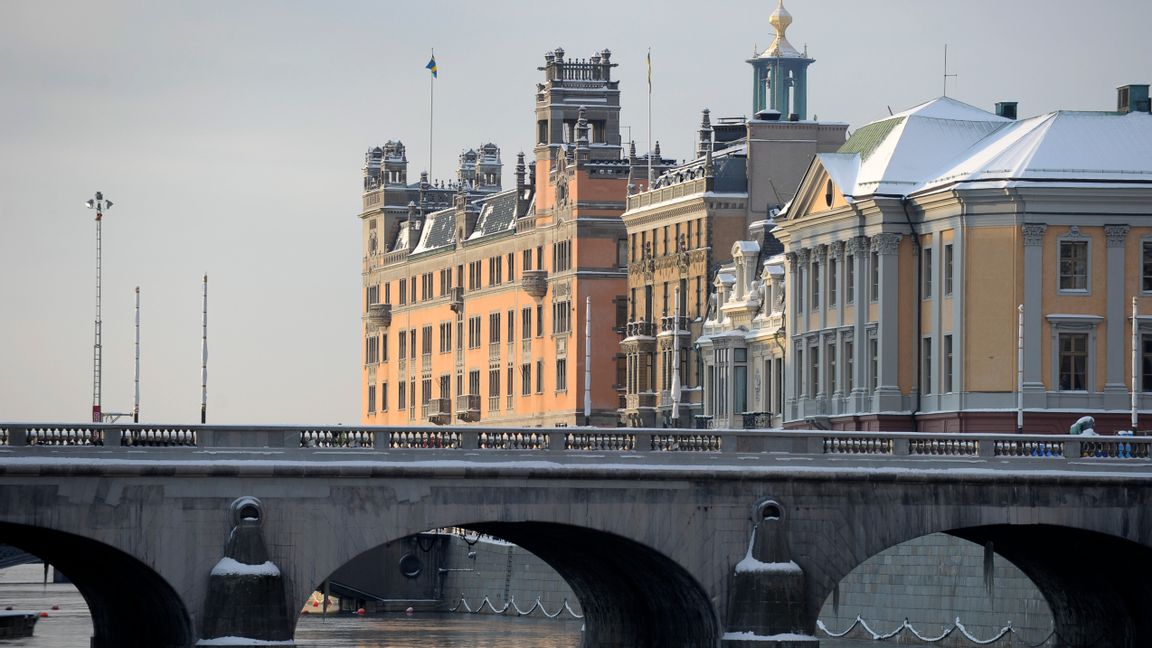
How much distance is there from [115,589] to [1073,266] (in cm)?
3550

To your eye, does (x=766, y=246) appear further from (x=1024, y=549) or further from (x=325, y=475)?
(x=325, y=475)

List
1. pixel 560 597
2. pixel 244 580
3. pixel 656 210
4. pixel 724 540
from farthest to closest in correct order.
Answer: pixel 656 210
pixel 560 597
pixel 724 540
pixel 244 580

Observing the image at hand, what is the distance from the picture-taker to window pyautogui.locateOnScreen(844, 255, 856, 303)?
10512 centimetres

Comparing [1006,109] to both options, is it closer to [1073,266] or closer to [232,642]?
[1073,266]

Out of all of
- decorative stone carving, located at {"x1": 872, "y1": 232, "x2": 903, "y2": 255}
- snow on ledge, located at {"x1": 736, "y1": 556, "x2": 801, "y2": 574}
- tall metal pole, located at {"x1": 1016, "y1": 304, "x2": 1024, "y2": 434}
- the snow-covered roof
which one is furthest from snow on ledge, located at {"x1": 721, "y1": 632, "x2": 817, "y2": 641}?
decorative stone carving, located at {"x1": 872, "y1": 232, "x2": 903, "y2": 255}

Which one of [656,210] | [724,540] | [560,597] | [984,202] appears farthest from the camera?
[656,210]

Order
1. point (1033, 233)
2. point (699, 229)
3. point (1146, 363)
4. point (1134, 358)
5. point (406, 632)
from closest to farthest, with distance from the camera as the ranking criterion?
point (1134, 358) → point (1033, 233) → point (1146, 363) → point (406, 632) → point (699, 229)

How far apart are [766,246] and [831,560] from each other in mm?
52824

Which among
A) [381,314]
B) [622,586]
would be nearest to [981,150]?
[622,586]

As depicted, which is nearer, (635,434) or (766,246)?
(635,434)

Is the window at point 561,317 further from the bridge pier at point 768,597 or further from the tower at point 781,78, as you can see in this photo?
the bridge pier at point 768,597

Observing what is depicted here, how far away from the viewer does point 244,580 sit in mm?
69750

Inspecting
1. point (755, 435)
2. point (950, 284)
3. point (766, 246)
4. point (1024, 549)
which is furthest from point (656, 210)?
point (755, 435)

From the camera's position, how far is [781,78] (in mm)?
138750
